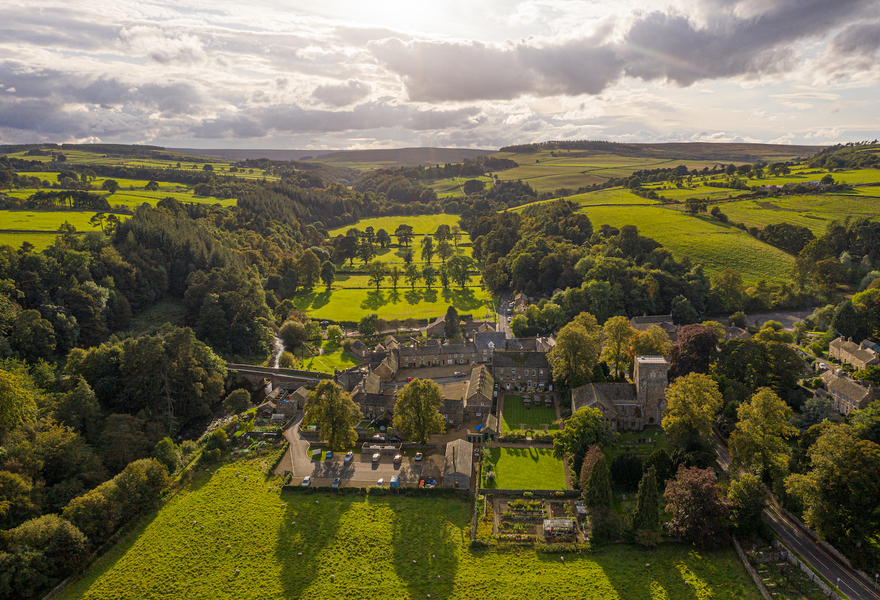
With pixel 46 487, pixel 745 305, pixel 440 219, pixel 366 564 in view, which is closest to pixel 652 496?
pixel 366 564

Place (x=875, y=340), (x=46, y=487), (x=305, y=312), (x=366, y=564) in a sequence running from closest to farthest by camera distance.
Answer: (x=366, y=564) → (x=46, y=487) → (x=875, y=340) → (x=305, y=312)

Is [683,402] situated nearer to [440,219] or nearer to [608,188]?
[608,188]

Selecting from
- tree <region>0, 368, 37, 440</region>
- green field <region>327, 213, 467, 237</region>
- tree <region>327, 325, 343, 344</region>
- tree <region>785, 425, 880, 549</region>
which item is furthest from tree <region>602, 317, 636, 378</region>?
green field <region>327, 213, 467, 237</region>

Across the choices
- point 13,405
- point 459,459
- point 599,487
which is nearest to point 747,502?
point 599,487

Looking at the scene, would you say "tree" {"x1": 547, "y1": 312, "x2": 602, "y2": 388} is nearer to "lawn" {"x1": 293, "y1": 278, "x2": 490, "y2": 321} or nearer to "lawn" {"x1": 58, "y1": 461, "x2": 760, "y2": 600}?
"lawn" {"x1": 58, "y1": 461, "x2": 760, "y2": 600}

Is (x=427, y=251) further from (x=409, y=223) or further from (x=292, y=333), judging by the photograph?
(x=292, y=333)

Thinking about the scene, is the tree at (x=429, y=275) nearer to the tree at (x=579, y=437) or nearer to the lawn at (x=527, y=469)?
the lawn at (x=527, y=469)

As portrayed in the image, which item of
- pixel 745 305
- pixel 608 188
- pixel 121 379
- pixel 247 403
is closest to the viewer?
pixel 121 379

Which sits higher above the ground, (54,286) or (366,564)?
(54,286)
